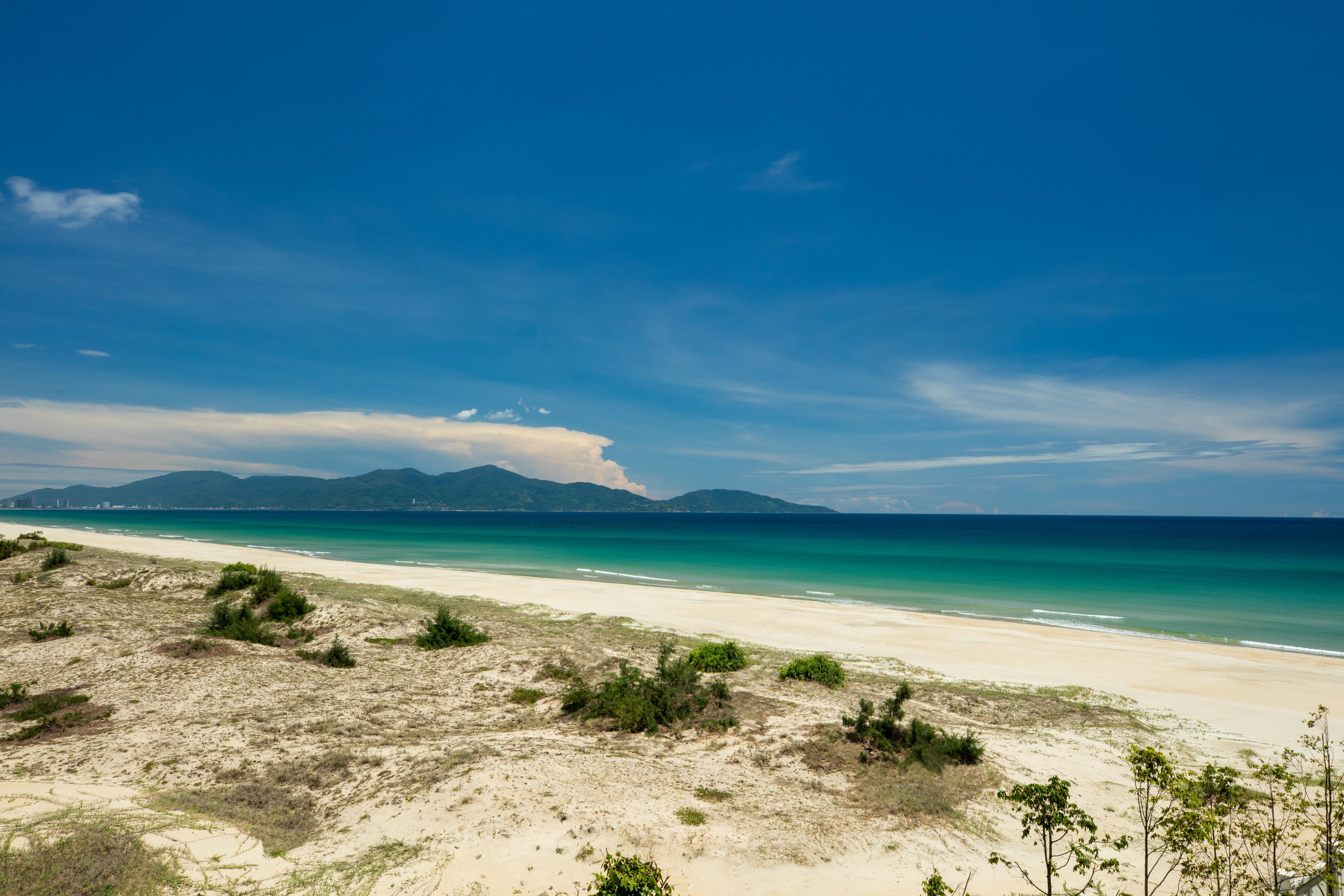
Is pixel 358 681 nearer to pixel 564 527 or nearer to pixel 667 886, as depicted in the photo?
pixel 667 886

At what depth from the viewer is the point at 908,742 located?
1041 centimetres

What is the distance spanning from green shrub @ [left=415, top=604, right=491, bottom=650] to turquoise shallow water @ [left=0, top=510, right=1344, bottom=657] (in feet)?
79.5

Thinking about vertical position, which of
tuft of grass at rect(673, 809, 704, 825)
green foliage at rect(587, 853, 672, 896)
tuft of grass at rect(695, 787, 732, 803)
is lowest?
tuft of grass at rect(695, 787, 732, 803)

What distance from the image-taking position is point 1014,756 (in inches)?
423

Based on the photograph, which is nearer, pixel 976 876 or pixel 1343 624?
pixel 976 876

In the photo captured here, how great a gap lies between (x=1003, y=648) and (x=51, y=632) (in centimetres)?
2886

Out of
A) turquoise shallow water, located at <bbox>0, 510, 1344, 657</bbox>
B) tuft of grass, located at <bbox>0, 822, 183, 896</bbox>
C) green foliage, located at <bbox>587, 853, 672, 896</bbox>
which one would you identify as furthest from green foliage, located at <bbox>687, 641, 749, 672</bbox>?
turquoise shallow water, located at <bbox>0, 510, 1344, 657</bbox>

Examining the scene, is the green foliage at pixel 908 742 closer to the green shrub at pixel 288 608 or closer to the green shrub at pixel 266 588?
the green shrub at pixel 288 608

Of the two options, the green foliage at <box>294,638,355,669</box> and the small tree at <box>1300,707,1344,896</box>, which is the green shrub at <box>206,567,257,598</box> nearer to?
the green foliage at <box>294,638,355,669</box>

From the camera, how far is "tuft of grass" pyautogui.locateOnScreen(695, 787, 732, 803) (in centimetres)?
858

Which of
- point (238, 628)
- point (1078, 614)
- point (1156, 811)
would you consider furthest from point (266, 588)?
point (1078, 614)

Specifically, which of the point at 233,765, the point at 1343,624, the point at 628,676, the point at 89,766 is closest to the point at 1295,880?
the point at 628,676

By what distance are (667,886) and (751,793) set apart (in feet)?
11.0

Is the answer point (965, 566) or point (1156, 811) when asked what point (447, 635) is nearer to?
point (1156, 811)
